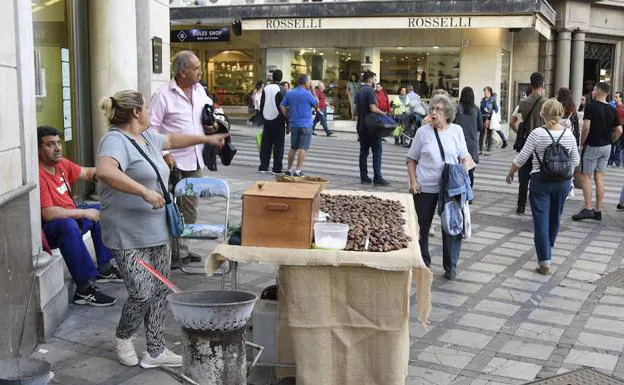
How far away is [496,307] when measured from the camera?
20.1ft

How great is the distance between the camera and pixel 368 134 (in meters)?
11.9

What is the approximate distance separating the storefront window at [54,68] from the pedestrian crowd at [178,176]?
85 centimetres

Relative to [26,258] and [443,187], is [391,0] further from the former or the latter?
[26,258]

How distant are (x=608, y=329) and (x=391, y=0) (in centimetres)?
1711

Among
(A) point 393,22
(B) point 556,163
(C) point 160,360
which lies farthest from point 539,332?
(A) point 393,22

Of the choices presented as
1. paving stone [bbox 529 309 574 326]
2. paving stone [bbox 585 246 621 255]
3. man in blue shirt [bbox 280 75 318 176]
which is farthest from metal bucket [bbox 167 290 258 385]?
man in blue shirt [bbox 280 75 318 176]

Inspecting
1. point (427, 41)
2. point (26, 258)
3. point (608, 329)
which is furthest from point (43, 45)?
point (427, 41)

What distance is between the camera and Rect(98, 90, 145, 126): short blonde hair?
4.37 meters

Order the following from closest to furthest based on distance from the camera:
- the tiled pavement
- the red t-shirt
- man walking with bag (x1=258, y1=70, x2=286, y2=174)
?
the tiled pavement < the red t-shirt < man walking with bag (x1=258, y1=70, x2=286, y2=174)

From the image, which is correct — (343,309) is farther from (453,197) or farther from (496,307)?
(453,197)

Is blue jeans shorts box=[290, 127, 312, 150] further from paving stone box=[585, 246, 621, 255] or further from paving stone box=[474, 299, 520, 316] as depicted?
paving stone box=[474, 299, 520, 316]

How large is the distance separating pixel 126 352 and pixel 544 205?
4.20 meters

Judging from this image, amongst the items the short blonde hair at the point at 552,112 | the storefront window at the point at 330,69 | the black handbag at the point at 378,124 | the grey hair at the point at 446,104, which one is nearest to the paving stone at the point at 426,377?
the grey hair at the point at 446,104

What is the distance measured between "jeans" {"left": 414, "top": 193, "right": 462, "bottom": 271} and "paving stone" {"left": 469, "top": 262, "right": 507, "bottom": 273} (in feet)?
1.81
